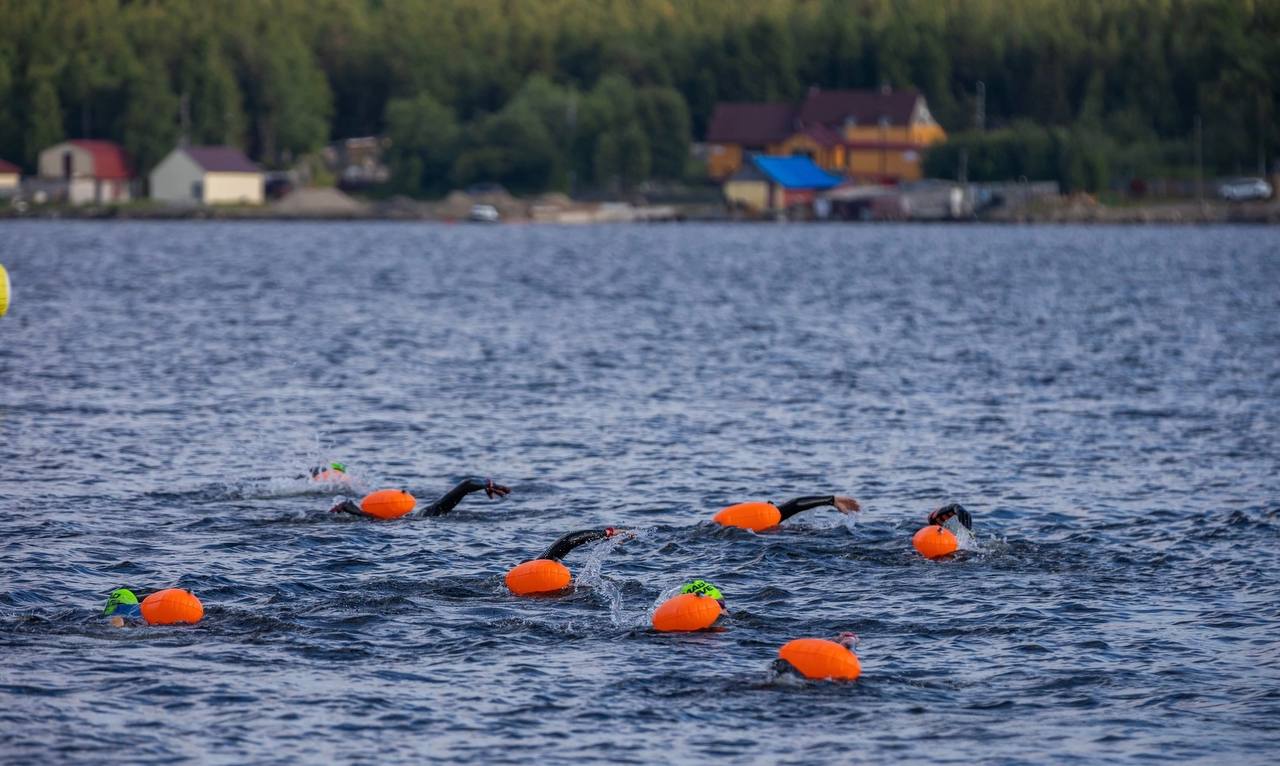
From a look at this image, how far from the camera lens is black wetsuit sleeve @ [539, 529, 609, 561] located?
2683 centimetres

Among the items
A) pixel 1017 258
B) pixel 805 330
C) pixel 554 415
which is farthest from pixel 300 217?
pixel 554 415

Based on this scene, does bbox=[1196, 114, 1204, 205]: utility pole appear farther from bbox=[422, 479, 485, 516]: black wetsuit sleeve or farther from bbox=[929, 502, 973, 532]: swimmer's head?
bbox=[422, 479, 485, 516]: black wetsuit sleeve

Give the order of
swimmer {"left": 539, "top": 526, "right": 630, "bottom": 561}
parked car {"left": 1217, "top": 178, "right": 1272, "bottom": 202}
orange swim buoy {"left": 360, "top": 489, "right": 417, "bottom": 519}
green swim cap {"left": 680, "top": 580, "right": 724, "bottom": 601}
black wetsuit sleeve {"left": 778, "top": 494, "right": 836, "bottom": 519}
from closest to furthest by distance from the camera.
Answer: green swim cap {"left": 680, "top": 580, "right": 724, "bottom": 601} < swimmer {"left": 539, "top": 526, "right": 630, "bottom": 561} < black wetsuit sleeve {"left": 778, "top": 494, "right": 836, "bottom": 519} < orange swim buoy {"left": 360, "top": 489, "right": 417, "bottom": 519} < parked car {"left": 1217, "top": 178, "right": 1272, "bottom": 202}

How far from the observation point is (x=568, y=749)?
20109 mm

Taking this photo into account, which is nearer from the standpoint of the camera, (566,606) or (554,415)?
(566,606)

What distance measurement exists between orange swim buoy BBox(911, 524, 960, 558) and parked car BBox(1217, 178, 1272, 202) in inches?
6607

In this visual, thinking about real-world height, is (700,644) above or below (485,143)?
below

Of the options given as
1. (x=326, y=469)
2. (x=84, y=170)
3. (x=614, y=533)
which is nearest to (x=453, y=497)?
(x=326, y=469)

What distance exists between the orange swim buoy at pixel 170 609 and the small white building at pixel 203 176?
174m

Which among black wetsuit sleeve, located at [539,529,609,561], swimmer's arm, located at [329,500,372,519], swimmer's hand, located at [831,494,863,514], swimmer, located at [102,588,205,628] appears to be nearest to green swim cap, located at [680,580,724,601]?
black wetsuit sleeve, located at [539,529,609,561]

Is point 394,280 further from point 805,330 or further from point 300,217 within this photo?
point 300,217

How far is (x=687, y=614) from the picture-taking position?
2447 centimetres

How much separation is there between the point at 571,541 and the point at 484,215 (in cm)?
16917

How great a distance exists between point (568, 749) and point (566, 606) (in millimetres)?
5920
